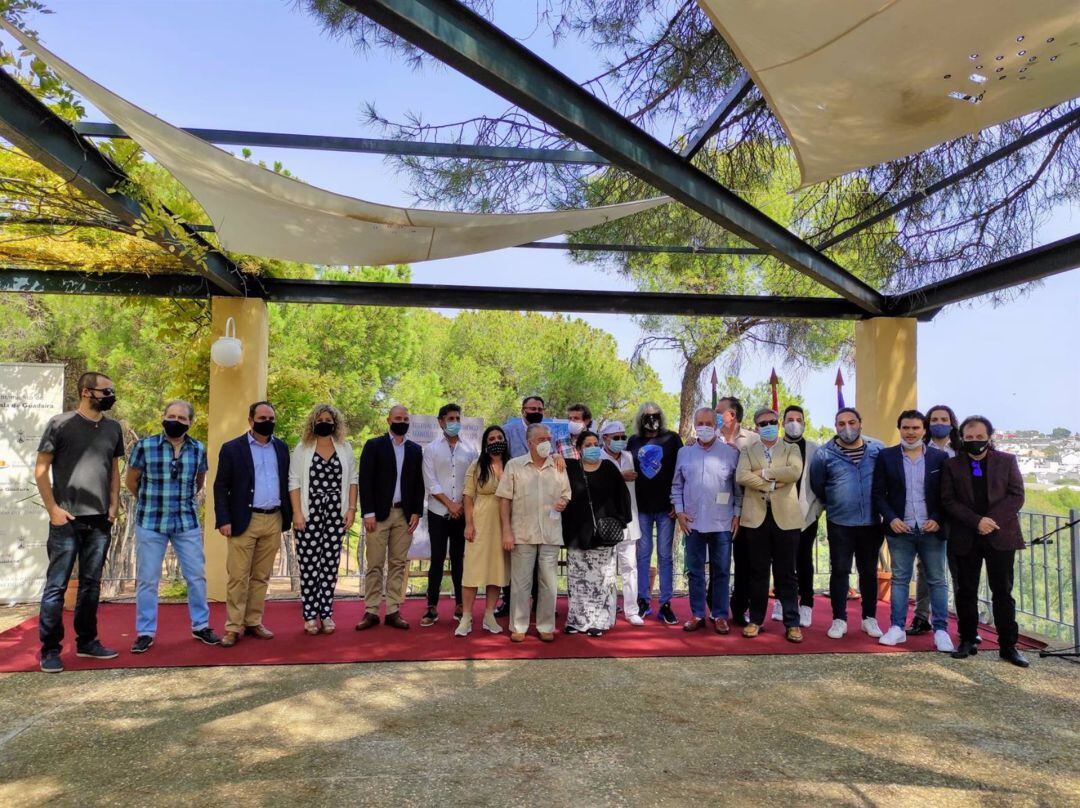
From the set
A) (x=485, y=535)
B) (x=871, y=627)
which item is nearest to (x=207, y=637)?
(x=485, y=535)

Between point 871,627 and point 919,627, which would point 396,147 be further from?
point 919,627

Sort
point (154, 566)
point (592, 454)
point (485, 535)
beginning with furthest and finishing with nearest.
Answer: point (485, 535), point (592, 454), point (154, 566)

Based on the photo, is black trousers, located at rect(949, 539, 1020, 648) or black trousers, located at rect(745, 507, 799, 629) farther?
black trousers, located at rect(745, 507, 799, 629)

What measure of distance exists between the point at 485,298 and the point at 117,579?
4433 millimetres

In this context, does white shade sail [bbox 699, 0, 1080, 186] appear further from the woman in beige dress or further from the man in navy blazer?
the woman in beige dress

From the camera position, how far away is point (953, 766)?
10.2 ft

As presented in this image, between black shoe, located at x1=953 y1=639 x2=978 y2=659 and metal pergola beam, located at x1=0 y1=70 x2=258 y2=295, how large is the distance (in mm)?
5792

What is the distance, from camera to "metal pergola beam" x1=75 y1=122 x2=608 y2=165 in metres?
4.74

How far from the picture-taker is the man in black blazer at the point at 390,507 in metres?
5.46

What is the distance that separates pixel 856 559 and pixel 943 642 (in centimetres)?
76

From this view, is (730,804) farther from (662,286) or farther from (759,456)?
(662,286)

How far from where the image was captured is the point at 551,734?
3426mm

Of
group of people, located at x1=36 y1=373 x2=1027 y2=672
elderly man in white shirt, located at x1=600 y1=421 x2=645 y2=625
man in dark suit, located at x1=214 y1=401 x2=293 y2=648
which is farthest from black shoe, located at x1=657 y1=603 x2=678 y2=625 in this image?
man in dark suit, located at x1=214 y1=401 x2=293 y2=648

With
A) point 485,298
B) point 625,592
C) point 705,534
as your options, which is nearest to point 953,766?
point 705,534
